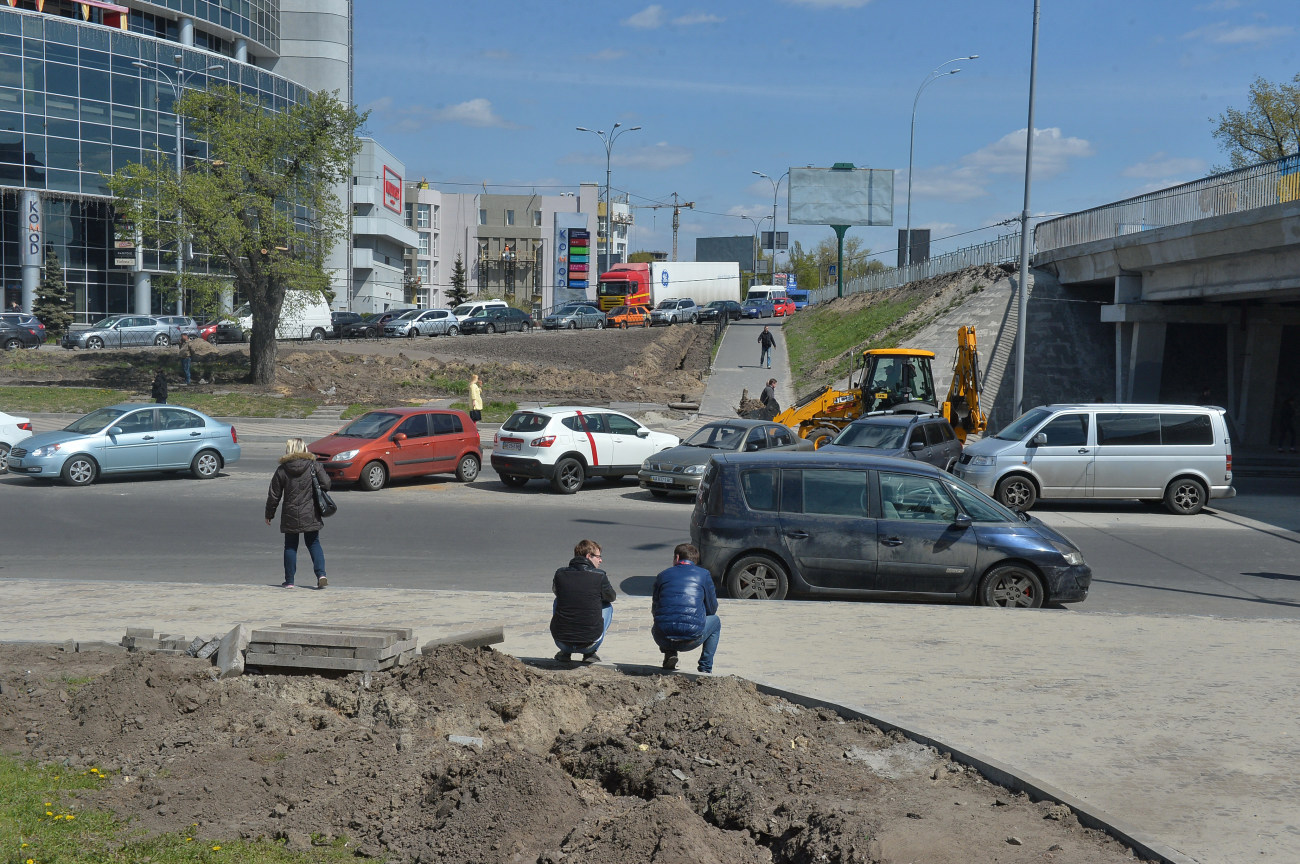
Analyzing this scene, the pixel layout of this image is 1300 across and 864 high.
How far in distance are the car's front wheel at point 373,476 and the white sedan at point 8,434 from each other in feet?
21.0

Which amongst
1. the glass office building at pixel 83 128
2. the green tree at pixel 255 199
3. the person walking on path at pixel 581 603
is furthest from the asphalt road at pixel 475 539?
the glass office building at pixel 83 128

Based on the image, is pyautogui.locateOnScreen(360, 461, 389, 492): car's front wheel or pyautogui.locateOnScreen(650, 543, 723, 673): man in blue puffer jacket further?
pyautogui.locateOnScreen(360, 461, 389, 492): car's front wheel

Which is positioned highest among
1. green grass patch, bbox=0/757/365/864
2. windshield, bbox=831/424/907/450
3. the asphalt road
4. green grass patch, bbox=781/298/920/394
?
green grass patch, bbox=781/298/920/394

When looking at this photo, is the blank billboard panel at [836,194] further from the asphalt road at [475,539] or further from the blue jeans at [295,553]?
the blue jeans at [295,553]

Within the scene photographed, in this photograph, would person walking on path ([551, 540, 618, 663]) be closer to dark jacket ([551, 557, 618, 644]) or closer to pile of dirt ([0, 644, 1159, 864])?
dark jacket ([551, 557, 618, 644])

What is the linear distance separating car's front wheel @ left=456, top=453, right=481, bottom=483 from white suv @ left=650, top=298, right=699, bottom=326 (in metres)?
45.4

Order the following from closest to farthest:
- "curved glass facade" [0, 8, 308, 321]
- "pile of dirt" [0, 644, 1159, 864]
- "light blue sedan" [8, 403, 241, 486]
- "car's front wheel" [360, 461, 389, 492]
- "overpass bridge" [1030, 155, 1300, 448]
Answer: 1. "pile of dirt" [0, 644, 1159, 864]
2. "light blue sedan" [8, 403, 241, 486]
3. "car's front wheel" [360, 461, 389, 492]
4. "overpass bridge" [1030, 155, 1300, 448]
5. "curved glass facade" [0, 8, 308, 321]

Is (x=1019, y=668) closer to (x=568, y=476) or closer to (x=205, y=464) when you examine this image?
(x=568, y=476)

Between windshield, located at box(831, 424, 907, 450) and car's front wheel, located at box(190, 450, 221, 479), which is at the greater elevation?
windshield, located at box(831, 424, 907, 450)

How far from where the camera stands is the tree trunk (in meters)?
36.2

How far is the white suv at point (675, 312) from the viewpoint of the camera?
6706cm

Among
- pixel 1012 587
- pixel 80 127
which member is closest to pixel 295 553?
pixel 1012 587

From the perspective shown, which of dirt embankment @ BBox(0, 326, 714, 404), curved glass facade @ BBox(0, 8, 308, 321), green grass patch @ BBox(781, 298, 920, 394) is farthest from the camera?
curved glass facade @ BBox(0, 8, 308, 321)

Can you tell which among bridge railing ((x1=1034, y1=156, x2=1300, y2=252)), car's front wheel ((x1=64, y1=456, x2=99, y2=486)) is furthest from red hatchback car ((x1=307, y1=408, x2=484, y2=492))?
bridge railing ((x1=1034, y1=156, x2=1300, y2=252))
